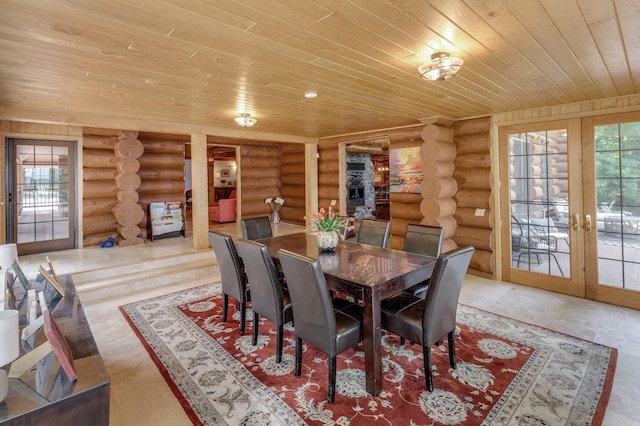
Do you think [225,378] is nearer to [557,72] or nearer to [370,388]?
[370,388]

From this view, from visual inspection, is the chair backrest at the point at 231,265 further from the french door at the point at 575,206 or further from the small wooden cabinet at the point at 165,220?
the small wooden cabinet at the point at 165,220

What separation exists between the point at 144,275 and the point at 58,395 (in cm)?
419

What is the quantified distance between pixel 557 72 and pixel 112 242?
728 cm

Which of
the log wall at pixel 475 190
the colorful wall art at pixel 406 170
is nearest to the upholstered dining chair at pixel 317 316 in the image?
the log wall at pixel 475 190

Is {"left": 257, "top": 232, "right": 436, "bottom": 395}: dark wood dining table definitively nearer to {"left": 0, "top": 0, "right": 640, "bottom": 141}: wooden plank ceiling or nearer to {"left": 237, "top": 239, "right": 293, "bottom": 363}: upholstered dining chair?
{"left": 237, "top": 239, "right": 293, "bottom": 363}: upholstered dining chair

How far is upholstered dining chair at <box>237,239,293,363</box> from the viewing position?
9.00ft

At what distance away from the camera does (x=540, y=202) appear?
15.3 ft

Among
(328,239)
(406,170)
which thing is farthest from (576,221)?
(328,239)

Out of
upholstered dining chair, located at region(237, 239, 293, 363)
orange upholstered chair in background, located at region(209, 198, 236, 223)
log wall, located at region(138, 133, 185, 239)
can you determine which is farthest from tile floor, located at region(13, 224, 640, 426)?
orange upholstered chair in background, located at region(209, 198, 236, 223)

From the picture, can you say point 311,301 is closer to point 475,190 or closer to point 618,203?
point 475,190

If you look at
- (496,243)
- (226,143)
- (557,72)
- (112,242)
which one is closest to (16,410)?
(557,72)

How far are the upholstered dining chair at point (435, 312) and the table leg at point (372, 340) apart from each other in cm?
29

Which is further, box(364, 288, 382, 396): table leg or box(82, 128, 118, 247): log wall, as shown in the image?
box(82, 128, 118, 247): log wall

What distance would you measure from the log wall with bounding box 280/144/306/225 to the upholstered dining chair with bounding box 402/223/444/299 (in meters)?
5.44
